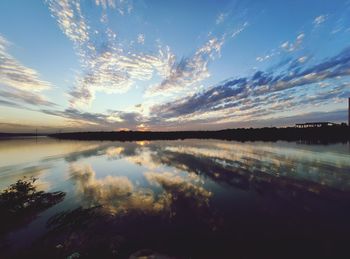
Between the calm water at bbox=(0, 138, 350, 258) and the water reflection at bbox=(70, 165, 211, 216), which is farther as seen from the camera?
the water reflection at bbox=(70, 165, 211, 216)

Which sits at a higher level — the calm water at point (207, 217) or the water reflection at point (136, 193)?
the water reflection at point (136, 193)

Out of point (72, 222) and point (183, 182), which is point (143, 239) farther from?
point (183, 182)

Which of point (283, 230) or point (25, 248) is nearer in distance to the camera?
point (25, 248)

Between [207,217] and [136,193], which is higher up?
[136,193]

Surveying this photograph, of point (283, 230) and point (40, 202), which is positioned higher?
point (40, 202)

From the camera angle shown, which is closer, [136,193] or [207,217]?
[207,217]

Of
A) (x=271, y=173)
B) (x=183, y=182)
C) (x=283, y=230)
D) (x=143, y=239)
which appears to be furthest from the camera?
(x=271, y=173)

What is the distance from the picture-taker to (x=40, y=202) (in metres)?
14.1

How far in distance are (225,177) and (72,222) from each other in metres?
14.7

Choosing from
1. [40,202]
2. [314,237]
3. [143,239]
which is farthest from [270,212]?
[40,202]

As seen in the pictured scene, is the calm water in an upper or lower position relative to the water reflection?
lower

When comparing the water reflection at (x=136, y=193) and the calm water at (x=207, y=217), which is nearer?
the calm water at (x=207, y=217)

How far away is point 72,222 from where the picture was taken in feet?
35.9

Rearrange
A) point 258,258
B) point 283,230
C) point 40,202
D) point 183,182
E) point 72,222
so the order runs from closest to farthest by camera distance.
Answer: point 258,258 → point 283,230 → point 72,222 → point 40,202 → point 183,182
